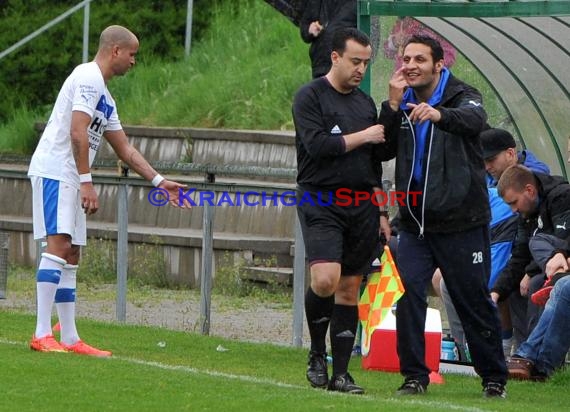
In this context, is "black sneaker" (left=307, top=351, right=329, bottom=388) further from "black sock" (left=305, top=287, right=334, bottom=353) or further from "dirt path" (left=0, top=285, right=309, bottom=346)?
"dirt path" (left=0, top=285, right=309, bottom=346)

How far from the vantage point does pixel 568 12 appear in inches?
405

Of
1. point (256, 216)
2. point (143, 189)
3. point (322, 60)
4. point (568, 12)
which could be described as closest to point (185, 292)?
point (256, 216)

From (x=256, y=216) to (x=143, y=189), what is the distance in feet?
6.81

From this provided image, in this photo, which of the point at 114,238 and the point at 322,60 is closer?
the point at 322,60

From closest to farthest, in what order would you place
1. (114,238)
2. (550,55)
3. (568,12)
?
(568,12) → (550,55) → (114,238)

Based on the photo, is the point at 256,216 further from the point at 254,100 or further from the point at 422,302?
the point at 422,302

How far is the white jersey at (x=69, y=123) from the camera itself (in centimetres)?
1081

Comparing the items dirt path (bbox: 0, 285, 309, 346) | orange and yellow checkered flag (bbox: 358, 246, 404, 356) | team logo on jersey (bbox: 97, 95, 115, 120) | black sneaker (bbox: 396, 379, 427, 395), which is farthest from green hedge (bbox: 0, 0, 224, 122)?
black sneaker (bbox: 396, 379, 427, 395)

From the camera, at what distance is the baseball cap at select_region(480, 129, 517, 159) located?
11656mm

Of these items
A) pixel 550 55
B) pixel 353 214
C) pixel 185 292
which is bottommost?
pixel 185 292

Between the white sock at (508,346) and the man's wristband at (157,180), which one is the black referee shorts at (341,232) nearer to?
the man's wristband at (157,180)

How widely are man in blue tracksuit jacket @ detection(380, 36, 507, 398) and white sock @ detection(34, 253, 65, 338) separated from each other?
8.55 feet

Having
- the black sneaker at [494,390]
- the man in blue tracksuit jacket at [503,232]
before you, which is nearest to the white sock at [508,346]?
the man in blue tracksuit jacket at [503,232]

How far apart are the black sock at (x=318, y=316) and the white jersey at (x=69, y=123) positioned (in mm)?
2125
